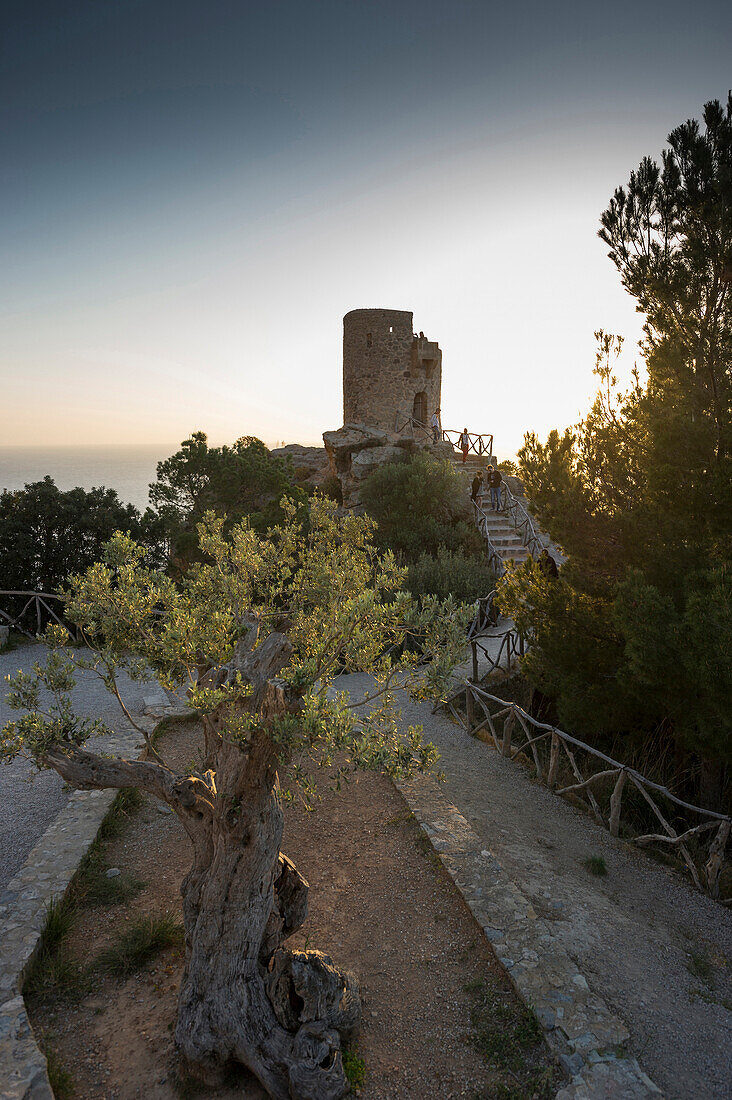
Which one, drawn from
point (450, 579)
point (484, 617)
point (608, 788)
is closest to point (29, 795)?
point (608, 788)

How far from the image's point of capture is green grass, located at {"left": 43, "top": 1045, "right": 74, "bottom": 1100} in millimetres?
3887

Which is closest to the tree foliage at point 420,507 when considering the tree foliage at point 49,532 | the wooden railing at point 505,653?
the wooden railing at point 505,653

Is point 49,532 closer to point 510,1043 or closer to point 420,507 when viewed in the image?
point 420,507

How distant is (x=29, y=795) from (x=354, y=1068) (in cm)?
561

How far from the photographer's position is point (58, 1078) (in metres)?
3.96

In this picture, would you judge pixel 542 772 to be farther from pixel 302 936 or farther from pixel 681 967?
pixel 302 936

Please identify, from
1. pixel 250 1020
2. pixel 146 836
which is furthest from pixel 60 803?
pixel 250 1020

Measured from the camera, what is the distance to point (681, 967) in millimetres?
5059

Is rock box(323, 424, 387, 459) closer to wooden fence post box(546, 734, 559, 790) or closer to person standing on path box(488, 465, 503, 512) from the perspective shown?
person standing on path box(488, 465, 503, 512)

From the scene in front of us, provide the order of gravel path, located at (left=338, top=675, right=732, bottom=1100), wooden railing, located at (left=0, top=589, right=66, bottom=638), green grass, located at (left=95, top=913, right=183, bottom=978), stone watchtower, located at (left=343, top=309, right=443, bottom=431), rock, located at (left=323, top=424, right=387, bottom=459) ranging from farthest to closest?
stone watchtower, located at (left=343, top=309, right=443, bottom=431) < rock, located at (left=323, top=424, right=387, bottom=459) < wooden railing, located at (left=0, top=589, right=66, bottom=638) < green grass, located at (left=95, top=913, right=183, bottom=978) < gravel path, located at (left=338, top=675, right=732, bottom=1100)

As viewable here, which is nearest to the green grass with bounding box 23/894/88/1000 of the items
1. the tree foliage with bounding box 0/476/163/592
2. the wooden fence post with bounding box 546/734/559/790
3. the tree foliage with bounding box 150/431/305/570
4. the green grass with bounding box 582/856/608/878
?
the green grass with bounding box 582/856/608/878

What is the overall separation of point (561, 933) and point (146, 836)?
452 cm

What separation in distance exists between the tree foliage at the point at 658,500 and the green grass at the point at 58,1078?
5964 mm

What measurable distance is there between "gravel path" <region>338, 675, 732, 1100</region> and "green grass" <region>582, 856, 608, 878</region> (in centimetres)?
7
